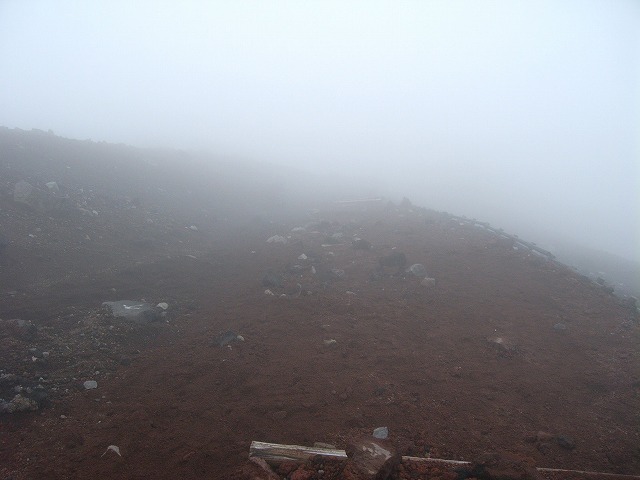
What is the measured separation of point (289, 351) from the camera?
6.57 metres

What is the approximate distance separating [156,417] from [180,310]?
3.79 meters

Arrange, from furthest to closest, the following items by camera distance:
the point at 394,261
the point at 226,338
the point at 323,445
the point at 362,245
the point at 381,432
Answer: the point at 362,245 → the point at 394,261 → the point at 226,338 → the point at 381,432 → the point at 323,445

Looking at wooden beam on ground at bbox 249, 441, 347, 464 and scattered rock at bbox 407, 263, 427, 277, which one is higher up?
scattered rock at bbox 407, 263, 427, 277

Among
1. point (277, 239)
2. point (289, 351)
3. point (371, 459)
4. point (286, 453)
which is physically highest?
point (371, 459)

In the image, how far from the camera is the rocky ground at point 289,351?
4383 mm

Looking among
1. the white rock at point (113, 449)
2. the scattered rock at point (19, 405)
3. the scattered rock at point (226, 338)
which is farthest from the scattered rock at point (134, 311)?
the white rock at point (113, 449)

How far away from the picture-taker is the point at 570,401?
538 centimetres

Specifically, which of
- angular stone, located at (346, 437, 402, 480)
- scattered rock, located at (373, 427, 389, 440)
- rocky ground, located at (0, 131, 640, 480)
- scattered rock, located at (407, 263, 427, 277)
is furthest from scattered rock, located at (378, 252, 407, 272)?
angular stone, located at (346, 437, 402, 480)

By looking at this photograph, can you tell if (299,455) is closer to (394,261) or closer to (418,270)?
(418,270)

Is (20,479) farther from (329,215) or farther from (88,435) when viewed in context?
(329,215)

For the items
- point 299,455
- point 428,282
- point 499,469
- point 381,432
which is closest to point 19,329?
point 299,455

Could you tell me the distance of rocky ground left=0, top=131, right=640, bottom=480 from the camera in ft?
14.4

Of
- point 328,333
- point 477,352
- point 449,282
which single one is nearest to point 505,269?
point 449,282

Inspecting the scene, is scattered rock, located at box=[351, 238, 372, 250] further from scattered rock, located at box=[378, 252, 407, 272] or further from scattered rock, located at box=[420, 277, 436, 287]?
scattered rock, located at box=[420, 277, 436, 287]
